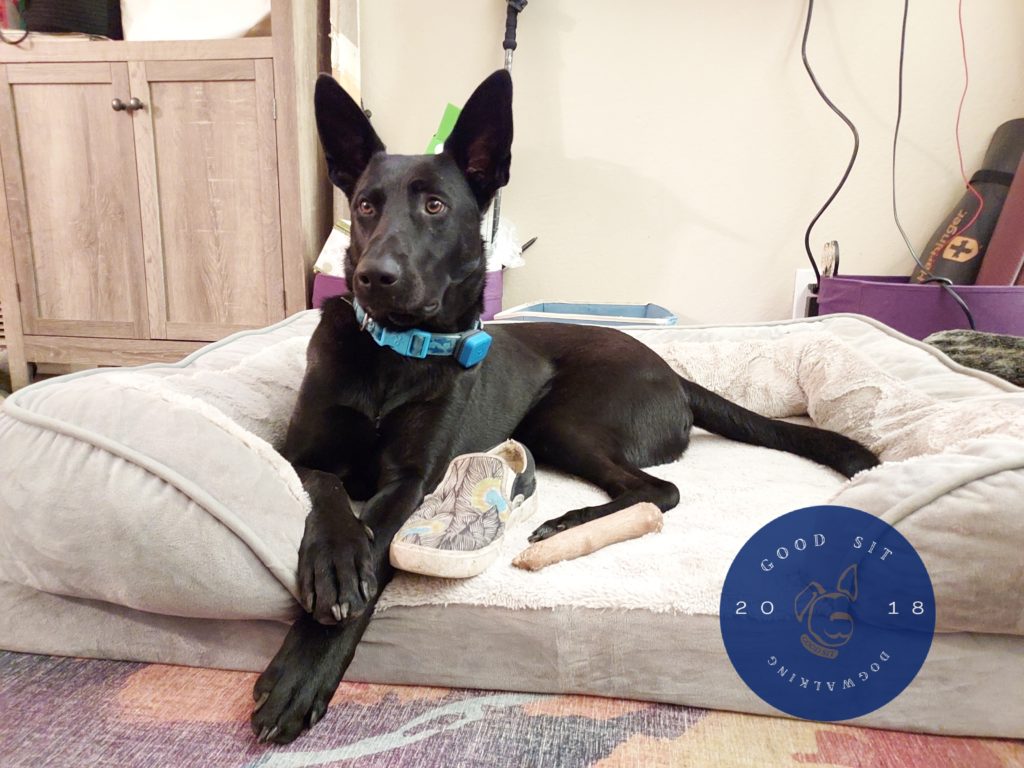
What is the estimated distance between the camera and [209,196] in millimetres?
2584

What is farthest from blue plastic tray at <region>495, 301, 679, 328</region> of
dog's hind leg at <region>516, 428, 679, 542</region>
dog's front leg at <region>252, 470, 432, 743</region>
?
dog's front leg at <region>252, 470, 432, 743</region>

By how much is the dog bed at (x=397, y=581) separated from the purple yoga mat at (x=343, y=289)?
1.52 metres

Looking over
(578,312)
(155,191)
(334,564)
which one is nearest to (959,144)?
(578,312)

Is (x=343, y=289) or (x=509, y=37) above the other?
(x=509, y=37)

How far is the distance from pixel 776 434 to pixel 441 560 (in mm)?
992

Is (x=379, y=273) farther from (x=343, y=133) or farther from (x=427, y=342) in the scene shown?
Result: (x=343, y=133)

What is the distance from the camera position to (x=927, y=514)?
84cm

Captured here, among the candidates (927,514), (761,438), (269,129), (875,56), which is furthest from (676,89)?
(927,514)

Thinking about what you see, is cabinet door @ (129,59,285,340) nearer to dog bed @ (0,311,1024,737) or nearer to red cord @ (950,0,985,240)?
dog bed @ (0,311,1024,737)

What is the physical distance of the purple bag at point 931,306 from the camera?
209cm

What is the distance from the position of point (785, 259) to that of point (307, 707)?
8.98ft

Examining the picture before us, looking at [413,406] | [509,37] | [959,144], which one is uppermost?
[509,37]

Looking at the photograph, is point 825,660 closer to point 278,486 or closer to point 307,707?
point 307,707

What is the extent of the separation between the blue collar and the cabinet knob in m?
1.92
